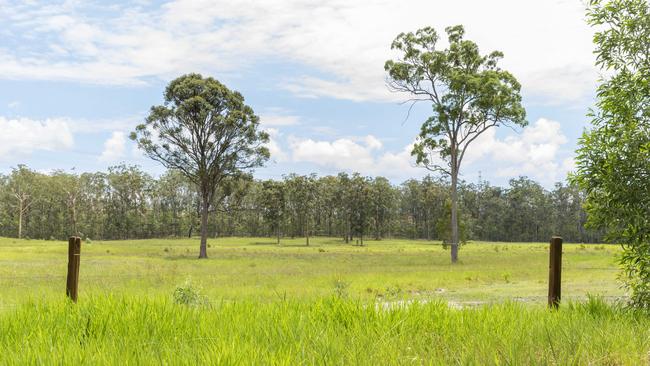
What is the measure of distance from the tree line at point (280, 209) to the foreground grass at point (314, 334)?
87.8m

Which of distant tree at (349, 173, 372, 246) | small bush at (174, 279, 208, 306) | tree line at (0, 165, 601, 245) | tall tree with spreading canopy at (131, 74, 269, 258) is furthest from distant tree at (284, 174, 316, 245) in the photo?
small bush at (174, 279, 208, 306)

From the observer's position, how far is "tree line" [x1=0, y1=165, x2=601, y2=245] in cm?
11294

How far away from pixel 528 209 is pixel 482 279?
12437cm

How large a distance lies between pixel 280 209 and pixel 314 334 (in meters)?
98.2

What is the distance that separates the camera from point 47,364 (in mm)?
5625

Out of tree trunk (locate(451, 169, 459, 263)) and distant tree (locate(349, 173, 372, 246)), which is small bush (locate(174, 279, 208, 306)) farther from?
distant tree (locate(349, 173, 372, 246))

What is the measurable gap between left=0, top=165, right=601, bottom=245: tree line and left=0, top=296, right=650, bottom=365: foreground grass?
288 ft

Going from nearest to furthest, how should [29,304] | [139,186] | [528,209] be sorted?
[29,304] < [139,186] < [528,209]

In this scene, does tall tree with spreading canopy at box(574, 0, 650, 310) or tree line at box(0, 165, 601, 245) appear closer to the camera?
tall tree with spreading canopy at box(574, 0, 650, 310)

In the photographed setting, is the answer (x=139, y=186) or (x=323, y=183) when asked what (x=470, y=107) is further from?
(x=139, y=186)

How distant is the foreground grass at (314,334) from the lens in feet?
19.2

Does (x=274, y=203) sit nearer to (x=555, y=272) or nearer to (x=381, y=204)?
(x=381, y=204)

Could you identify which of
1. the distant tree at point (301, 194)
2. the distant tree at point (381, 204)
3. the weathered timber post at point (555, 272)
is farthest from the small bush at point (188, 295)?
the distant tree at point (381, 204)

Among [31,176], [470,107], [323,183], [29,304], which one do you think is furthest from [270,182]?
[29,304]
